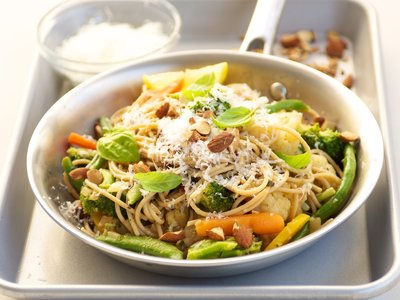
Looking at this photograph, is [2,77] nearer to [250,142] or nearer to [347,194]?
[250,142]

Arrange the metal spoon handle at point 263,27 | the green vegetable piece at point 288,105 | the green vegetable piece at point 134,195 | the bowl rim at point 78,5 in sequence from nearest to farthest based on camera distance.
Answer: the green vegetable piece at point 134,195
the green vegetable piece at point 288,105
the metal spoon handle at point 263,27
the bowl rim at point 78,5

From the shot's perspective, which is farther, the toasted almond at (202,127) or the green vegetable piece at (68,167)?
the green vegetable piece at (68,167)

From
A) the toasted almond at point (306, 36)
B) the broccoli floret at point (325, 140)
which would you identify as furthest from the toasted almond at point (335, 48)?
the broccoli floret at point (325, 140)

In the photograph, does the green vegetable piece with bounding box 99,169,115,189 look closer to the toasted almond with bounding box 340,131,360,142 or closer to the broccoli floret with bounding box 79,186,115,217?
the broccoli floret with bounding box 79,186,115,217

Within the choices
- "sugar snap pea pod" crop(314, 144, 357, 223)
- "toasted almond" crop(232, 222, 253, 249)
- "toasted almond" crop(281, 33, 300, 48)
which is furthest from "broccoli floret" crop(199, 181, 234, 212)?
"toasted almond" crop(281, 33, 300, 48)

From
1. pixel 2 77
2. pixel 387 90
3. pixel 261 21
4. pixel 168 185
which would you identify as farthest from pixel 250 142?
pixel 2 77

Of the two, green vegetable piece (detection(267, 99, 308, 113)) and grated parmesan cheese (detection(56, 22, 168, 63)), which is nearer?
green vegetable piece (detection(267, 99, 308, 113))

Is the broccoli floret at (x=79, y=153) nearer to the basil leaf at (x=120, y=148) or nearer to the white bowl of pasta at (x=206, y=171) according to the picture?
the white bowl of pasta at (x=206, y=171)
